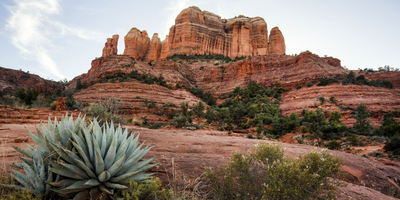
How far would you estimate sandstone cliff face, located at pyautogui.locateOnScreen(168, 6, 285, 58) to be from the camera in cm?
5853

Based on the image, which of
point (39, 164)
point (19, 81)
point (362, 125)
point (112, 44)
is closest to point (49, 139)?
point (39, 164)

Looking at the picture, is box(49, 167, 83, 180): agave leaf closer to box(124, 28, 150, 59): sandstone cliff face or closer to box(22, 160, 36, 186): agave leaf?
box(22, 160, 36, 186): agave leaf

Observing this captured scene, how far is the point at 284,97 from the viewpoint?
30.1 metres

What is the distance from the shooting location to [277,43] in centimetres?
6469

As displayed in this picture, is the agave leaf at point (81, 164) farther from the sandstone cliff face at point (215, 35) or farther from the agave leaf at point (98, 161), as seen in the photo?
the sandstone cliff face at point (215, 35)

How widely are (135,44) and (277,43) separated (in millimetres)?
52160

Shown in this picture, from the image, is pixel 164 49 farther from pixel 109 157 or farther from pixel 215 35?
pixel 109 157

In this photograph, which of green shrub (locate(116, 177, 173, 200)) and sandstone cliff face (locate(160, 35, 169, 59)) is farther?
sandstone cliff face (locate(160, 35, 169, 59))

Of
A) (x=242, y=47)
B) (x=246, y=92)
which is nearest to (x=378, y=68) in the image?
(x=246, y=92)

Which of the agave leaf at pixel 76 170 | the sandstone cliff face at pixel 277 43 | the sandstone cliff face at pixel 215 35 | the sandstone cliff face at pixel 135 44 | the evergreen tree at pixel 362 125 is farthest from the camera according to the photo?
the sandstone cliff face at pixel 277 43

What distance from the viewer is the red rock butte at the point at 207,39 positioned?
193ft

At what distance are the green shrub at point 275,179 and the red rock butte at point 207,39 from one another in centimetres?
5700

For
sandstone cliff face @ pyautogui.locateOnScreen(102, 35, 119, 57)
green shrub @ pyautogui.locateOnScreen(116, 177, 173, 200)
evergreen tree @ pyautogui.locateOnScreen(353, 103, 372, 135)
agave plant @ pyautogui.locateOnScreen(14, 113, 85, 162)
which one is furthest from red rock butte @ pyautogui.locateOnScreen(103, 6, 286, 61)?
green shrub @ pyautogui.locateOnScreen(116, 177, 173, 200)

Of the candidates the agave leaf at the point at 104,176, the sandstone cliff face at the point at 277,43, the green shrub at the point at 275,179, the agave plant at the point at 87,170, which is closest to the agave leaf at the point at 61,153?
the agave plant at the point at 87,170
